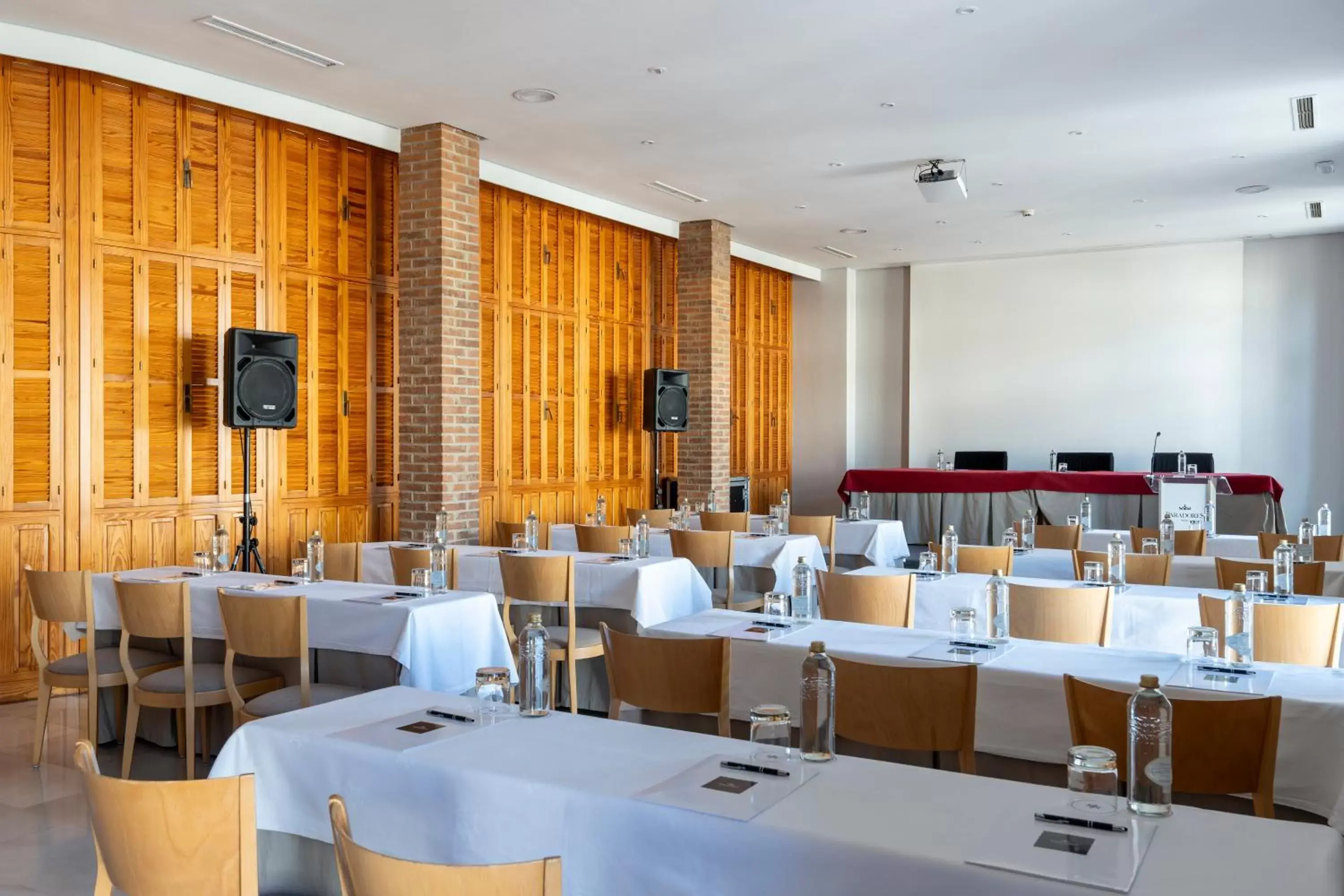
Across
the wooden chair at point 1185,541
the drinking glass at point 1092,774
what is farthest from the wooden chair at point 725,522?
the drinking glass at point 1092,774

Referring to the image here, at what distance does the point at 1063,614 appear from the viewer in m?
4.39

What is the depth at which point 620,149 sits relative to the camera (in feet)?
28.9

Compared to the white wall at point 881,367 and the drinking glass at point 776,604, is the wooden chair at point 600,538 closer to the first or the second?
the drinking glass at point 776,604

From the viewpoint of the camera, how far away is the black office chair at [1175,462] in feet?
40.8

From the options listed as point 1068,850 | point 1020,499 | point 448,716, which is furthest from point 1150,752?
point 1020,499

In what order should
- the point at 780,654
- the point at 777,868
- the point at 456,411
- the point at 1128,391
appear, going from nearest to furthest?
the point at 777,868
the point at 780,654
the point at 456,411
the point at 1128,391

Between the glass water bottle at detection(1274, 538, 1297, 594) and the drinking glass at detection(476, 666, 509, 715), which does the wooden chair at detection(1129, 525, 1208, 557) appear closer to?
the glass water bottle at detection(1274, 538, 1297, 594)

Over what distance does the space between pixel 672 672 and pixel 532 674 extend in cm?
60

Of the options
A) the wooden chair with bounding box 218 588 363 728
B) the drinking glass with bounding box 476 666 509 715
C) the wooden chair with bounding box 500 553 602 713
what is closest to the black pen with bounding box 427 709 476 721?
the drinking glass with bounding box 476 666 509 715

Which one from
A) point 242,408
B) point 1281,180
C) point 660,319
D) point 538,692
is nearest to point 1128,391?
point 1281,180

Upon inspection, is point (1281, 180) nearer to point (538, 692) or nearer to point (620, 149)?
point (620, 149)

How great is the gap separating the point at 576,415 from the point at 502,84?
13.5ft

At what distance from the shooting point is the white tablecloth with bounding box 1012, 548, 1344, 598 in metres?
5.61

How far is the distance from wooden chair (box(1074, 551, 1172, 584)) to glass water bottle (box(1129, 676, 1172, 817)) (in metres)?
3.44
